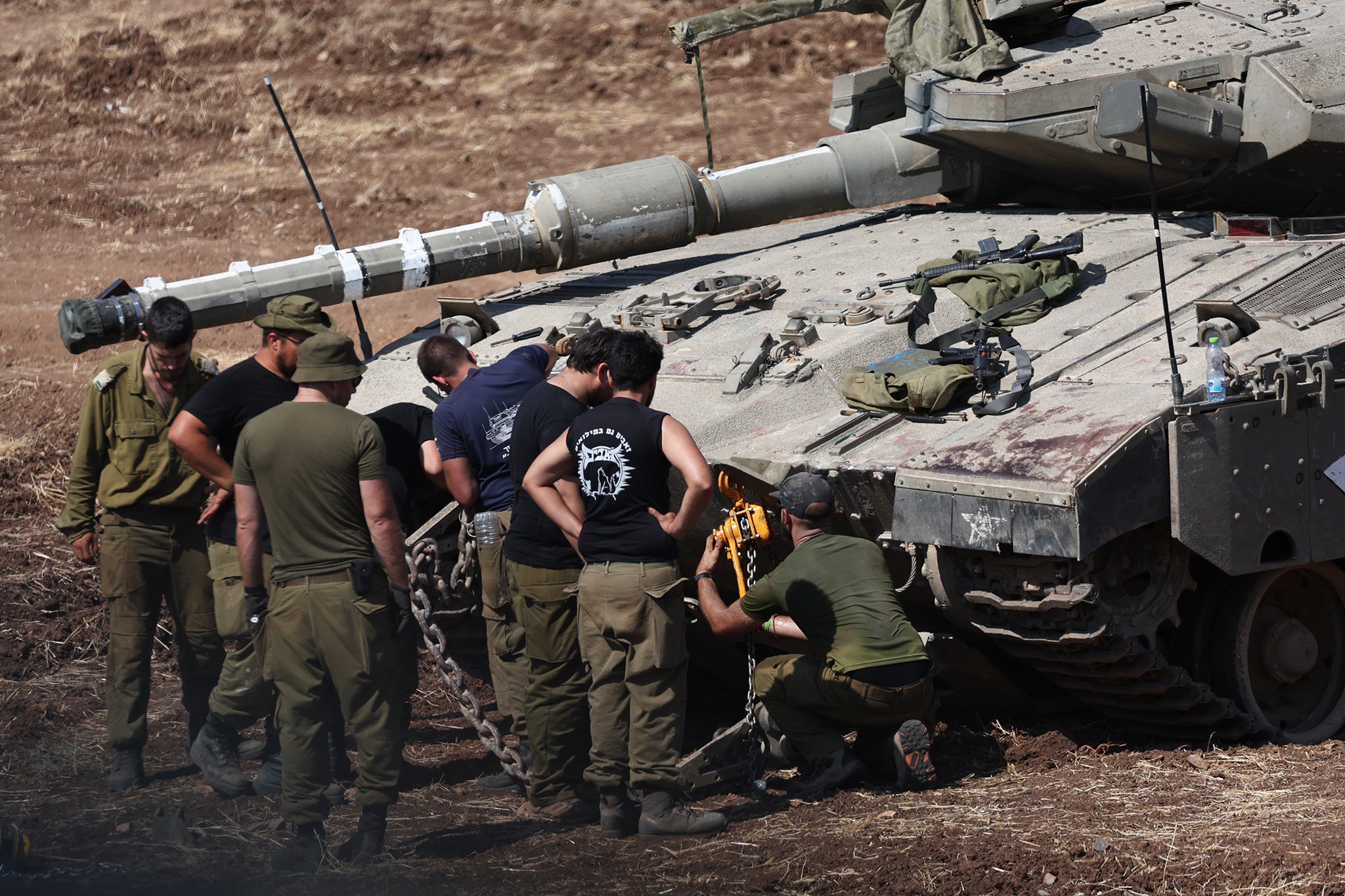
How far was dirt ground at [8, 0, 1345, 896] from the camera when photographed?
17.4 ft

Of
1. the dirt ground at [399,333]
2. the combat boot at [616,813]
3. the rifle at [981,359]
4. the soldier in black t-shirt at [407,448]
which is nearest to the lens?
the dirt ground at [399,333]

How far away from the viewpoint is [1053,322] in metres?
6.74

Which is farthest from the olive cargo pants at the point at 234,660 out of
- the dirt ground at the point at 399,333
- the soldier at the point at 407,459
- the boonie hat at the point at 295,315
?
the boonie hat at the point at 295,315

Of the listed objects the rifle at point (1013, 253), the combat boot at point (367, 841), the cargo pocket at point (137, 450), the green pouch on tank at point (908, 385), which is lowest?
the combat boot at point (367, 841)

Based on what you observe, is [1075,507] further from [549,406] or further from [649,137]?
[649,137]

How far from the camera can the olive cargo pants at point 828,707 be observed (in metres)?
5.93

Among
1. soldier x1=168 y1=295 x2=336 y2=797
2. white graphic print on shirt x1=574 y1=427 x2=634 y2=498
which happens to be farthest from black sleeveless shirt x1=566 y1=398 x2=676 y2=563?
soldier x1=168 y1=295 x2=336 y2=797

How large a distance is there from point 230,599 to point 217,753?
2.09 ft

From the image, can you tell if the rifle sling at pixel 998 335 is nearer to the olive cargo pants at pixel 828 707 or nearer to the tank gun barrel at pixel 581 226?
the olive cargo pants at pixel 828 707

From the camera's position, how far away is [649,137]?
1984 cm

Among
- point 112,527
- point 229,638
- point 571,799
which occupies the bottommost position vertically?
point 571,799

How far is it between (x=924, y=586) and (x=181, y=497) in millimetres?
3023

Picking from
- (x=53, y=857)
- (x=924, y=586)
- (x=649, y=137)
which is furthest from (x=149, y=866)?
(x=649, y=137)

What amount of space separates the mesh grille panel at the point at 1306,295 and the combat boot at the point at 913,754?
204 centimetres
